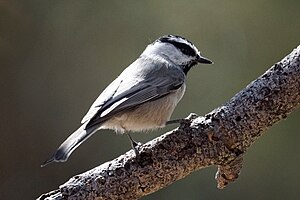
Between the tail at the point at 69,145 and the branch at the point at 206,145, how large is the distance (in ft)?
0.28

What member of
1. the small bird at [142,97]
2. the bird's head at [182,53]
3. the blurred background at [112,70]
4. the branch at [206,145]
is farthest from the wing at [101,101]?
the blurred background at [112,70]

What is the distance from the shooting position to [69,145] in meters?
1.42

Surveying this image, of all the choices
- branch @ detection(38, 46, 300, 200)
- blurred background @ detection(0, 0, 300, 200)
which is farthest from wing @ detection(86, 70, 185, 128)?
blurred background @ detection(0, 0, 300, 200)

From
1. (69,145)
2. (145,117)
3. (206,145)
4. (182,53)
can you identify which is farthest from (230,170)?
(182,53)

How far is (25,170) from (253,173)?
1.19 m

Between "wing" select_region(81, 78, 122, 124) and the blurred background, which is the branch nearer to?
"wing" select_region(81, 78, 122, 124)

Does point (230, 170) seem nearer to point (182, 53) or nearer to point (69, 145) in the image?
point (69, 145)

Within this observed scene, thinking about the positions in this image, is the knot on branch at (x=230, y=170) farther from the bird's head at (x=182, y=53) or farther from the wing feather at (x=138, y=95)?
the bird's head at (x=182, y=53)

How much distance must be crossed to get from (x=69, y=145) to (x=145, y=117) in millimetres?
285

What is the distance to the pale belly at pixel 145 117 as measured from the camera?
62.7 inches

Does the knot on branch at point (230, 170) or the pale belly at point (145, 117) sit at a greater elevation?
the pale belly at point (145, 117)

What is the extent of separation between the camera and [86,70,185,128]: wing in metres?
1.50

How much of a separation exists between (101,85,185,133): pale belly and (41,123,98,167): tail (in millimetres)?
102

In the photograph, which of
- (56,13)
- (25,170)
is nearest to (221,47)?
(56,13)
